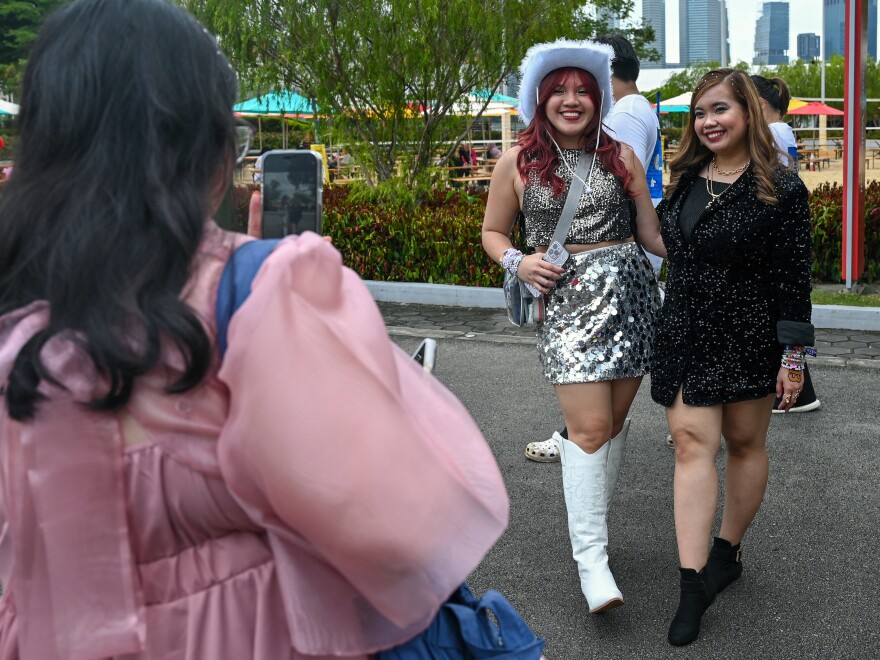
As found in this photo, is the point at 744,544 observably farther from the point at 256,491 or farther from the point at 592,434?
the point at 256,491

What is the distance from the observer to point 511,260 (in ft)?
12.6

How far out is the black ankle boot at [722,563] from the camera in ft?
12.2

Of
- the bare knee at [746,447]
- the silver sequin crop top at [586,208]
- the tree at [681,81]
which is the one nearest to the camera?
the bare knee at [746,447]

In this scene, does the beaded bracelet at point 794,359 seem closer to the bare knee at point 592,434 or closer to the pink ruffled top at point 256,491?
the bare knee at point 592,434

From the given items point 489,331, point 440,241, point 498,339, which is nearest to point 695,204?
point 498,339

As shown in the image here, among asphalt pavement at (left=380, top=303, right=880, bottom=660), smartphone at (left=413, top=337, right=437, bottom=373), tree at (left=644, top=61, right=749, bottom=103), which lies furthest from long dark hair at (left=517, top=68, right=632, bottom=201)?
tree at (left=644, top=61, right=749, bottom=103)

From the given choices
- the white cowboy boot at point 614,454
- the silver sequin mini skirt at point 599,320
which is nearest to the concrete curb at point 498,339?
the white cowboy boot at point 614,454

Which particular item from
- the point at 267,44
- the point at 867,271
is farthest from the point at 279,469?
the point at 267,44

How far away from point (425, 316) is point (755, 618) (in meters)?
5.75

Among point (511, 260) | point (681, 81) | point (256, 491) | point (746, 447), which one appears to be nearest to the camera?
point (256, 491)

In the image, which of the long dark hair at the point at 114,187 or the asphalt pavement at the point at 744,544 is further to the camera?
the asphalt pavement at the point at 744,544

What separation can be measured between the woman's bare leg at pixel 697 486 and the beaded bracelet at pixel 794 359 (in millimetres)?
257

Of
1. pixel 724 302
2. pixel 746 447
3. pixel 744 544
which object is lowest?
pixel 744 544

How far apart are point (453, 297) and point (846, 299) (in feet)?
10.8
